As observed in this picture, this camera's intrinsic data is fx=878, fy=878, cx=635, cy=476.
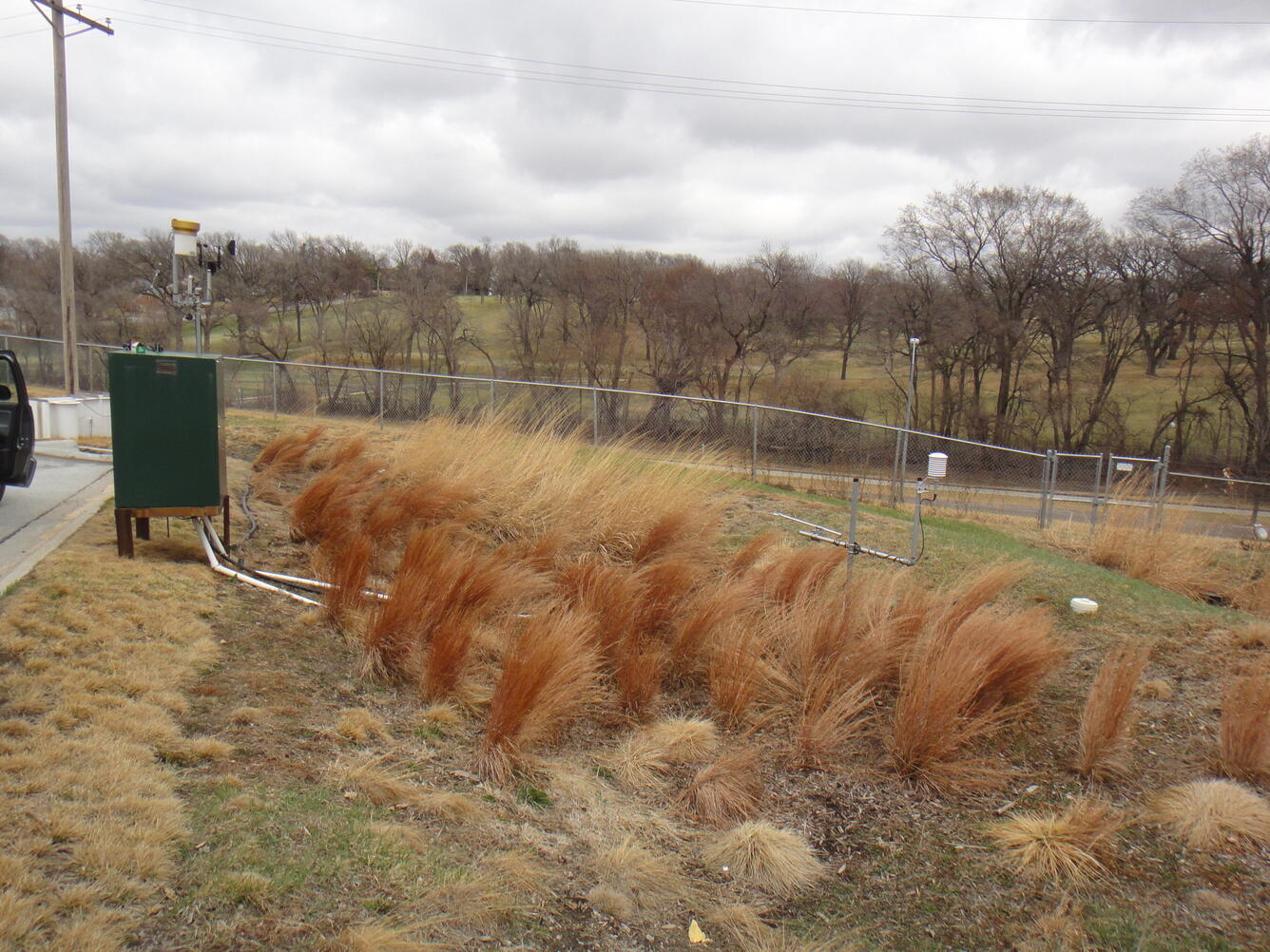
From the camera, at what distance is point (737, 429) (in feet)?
54.8

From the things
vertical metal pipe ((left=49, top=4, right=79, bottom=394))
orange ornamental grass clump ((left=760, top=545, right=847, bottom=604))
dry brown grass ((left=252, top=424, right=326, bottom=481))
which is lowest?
orange ornamental grass clump ((left=760, top=545, right=847, bottom=604))

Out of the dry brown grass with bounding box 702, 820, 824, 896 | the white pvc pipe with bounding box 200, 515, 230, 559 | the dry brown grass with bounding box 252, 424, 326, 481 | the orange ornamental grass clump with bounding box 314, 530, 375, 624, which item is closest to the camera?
the dry brown grass with bounding box 702, 820, 824, 896

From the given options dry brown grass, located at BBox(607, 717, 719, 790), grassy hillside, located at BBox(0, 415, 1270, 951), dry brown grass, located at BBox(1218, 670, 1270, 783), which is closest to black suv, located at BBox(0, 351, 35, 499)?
grassy hillside, located at BBox(0, 415, 1270, 951)

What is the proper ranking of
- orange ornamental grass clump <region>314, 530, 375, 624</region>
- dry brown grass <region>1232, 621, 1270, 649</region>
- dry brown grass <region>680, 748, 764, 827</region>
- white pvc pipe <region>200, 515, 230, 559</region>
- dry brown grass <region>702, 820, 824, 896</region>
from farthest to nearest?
white pvc pipe <region>200, 515, 230, 559</region> → dry brown grass <region>1232, 621, 1270, 649</region> → orange ornamental grass clump <region>314, 530, 375, 624</region> → dry brown grass <region>680, 748, 764, 827</region> → dry brown grass <region>702, 820, 824, 896</region>

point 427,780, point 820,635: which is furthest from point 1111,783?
point 427,780

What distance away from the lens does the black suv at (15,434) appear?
7.55 meters

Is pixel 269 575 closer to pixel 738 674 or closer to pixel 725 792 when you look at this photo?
pixel 738 674

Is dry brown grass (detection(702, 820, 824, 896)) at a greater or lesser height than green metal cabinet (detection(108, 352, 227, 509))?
lesser

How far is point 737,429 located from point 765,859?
13080 millimetres

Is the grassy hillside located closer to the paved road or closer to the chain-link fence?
the paved road

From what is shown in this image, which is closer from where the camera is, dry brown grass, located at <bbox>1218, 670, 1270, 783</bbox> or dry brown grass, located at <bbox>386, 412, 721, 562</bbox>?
dry brown grass, located at <bbox>1218, 670, 1270, 783</bbox>

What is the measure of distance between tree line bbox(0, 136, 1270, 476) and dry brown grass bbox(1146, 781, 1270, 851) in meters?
34.7

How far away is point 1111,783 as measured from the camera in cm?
479

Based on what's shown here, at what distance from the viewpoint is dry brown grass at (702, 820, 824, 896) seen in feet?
12.7
